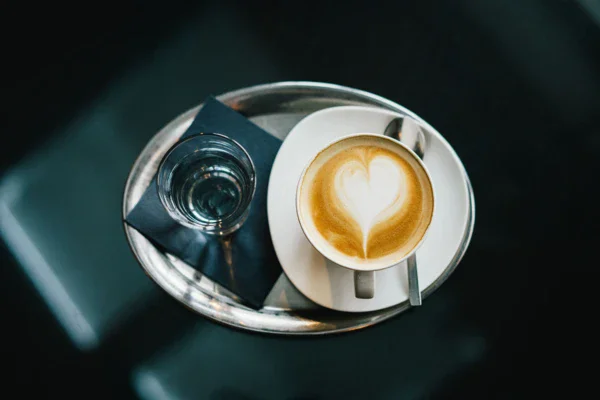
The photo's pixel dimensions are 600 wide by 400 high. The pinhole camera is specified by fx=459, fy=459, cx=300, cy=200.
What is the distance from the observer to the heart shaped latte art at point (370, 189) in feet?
1.94

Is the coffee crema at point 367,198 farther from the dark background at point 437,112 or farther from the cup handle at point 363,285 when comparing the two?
the dark background at point 437,112

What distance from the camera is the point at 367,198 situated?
596mm

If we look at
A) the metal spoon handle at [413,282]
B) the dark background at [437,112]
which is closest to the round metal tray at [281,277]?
the metal spoon handle at [413,282]

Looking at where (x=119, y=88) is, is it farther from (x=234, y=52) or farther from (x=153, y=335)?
(x=153, y=335)

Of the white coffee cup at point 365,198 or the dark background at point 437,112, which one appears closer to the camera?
the white coffee cup at point 365,198

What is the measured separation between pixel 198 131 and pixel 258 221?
0.16m

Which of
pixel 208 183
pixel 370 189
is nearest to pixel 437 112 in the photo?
pixel 370 189

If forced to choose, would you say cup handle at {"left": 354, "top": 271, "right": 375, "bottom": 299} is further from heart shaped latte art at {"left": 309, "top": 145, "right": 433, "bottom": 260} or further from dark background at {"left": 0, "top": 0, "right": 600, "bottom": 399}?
dark background at {"left": 0, "top": 0, "right": 600, "bottom": 399}

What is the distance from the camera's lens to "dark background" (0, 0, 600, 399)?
32.6 inches

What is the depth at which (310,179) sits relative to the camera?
1.95ft

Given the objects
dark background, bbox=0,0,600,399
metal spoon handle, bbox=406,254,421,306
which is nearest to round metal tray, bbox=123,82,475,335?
metal spoon handle, bbox=406,254,421,306

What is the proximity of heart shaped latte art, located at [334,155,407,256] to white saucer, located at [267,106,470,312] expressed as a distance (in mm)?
63

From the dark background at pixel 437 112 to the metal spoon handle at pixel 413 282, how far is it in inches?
9.0

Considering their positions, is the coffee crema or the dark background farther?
the dark background
